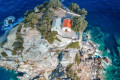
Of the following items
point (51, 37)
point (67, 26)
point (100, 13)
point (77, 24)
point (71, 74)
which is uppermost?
point (100, 13)

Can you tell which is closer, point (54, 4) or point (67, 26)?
point (67, 26)

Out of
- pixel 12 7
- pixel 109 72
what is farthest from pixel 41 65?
pixel 12 7

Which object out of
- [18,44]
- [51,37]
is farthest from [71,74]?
[18,44]

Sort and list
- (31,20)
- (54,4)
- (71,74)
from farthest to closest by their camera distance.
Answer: (54,4), (31,20), (71,74)

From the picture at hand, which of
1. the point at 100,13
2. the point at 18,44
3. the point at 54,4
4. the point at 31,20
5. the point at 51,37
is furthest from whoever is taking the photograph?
the point at 100,13

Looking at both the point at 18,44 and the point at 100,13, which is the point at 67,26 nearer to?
the point at 18,44

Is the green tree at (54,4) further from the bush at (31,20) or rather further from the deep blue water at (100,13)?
the deep blue water at (100,13)

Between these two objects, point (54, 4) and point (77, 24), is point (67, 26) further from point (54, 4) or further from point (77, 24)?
point (54, 4)

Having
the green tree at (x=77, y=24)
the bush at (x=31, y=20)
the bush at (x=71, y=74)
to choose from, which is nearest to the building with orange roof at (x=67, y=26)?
the green tree at (x=77, y=24)

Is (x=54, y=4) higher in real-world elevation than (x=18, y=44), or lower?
higher
